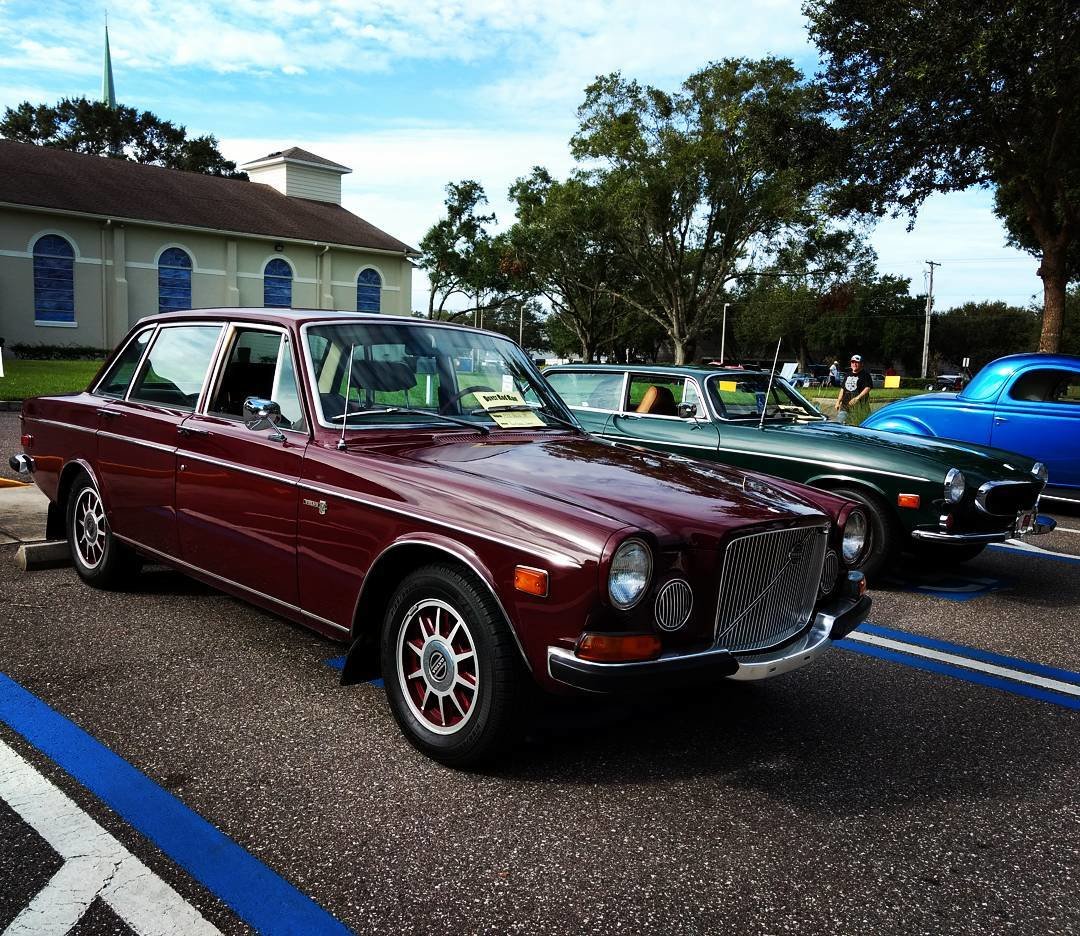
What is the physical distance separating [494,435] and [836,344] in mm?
89921

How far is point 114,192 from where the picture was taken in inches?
1529

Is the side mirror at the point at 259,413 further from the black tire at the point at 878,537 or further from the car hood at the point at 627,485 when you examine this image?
the black tire at the point at 878,537

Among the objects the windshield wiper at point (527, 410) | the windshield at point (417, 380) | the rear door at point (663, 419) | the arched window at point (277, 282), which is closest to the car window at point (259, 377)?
the windshield at point (417, 380)

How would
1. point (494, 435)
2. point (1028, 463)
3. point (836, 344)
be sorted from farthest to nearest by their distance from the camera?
point (836, 344) → point (1028, 463) → point (494, 435)

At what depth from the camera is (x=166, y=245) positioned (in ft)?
130

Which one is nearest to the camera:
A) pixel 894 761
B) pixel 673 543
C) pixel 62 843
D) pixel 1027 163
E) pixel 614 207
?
pixel 62 843

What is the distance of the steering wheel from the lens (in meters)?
4.40

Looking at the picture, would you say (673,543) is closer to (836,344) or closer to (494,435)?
(494,435)

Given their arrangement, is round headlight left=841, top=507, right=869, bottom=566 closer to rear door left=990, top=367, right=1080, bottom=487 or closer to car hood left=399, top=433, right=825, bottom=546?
car hood left=399, top=433, right=825, bottom=546

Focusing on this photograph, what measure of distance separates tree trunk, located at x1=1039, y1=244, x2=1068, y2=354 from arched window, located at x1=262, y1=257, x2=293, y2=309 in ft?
108

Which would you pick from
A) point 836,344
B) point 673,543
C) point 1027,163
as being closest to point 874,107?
point 1027,163

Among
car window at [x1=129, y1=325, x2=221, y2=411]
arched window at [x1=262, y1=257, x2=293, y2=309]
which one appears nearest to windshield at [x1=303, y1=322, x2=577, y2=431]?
car window at [x1=129, y1=325, x2=221, y2=411]

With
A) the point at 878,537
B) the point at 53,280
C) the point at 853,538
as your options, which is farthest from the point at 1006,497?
the point at 53,280

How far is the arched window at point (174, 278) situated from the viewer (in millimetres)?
39781
